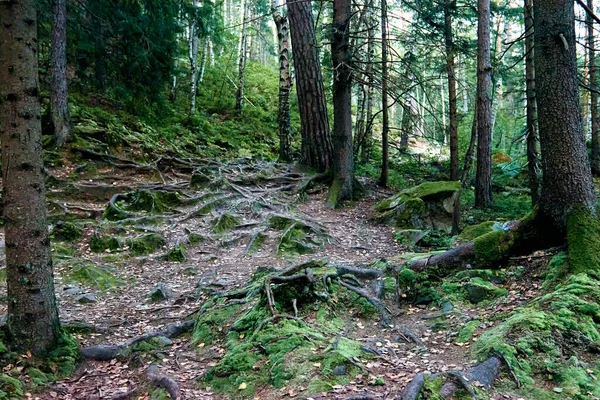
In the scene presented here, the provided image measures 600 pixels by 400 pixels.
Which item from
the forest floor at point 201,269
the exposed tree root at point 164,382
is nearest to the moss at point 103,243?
the forest floor at point 201,269

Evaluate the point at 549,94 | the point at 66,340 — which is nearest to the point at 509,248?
the point at 549,94

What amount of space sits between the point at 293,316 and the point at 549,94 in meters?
3.83

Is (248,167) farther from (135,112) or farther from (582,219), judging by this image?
→ (582,219)

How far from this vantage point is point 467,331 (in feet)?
14.4

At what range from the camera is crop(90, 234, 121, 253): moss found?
7964 millimetres

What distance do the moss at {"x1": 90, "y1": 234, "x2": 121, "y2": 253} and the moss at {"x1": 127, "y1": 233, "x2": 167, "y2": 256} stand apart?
24 centimetres

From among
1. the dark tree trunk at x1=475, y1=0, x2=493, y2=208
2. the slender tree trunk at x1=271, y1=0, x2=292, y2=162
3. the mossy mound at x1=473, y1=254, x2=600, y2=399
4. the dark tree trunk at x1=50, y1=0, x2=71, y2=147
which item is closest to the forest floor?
the mossy mound at x1=473, y1=254, x2=600, y2=399

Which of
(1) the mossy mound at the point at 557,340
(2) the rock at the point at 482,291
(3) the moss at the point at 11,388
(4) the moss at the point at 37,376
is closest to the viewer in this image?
(1) the mossy mound at the point at 557,340

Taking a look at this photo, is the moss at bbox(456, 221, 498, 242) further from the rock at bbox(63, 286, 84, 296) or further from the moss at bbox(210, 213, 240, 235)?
the rock at bbox(63, 286, 84, 296)

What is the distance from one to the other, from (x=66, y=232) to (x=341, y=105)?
6.50 m

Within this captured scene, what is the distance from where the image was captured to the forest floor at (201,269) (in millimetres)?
4121

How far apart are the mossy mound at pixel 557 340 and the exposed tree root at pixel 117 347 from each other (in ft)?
11.2

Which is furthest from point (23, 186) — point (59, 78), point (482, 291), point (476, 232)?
point (59, 78)

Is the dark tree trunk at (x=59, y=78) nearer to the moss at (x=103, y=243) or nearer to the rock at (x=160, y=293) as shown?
the moss at (x=103, y=243)
